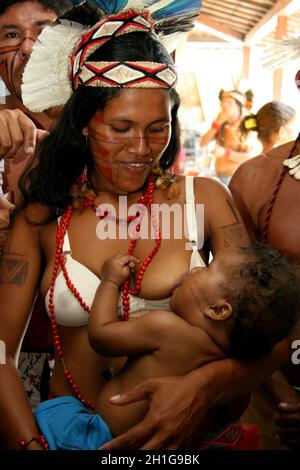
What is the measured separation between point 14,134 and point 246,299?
0.84m

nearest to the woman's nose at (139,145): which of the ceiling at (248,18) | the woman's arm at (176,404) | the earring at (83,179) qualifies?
the earring at (83,179)

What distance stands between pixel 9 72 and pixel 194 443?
59.3 inches

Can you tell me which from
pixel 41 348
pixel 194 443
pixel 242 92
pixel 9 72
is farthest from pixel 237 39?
pixel 194 443

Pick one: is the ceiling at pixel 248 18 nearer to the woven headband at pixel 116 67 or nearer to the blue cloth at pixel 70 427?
the woven headband at pixel 116 67

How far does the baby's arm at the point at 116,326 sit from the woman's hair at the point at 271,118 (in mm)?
2764

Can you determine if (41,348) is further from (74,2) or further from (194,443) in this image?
(74,2)

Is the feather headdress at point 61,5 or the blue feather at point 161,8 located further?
the feather headdress at point 61,5

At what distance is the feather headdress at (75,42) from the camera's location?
168 cm

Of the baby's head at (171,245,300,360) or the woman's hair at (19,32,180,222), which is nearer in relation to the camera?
the baby's head at (171,245,300,360)

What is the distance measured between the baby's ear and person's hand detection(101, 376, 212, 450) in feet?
0.56

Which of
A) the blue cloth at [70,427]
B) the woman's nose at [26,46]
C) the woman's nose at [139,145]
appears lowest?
the blue cloth at [70,427]

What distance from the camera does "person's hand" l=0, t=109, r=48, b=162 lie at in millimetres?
1656

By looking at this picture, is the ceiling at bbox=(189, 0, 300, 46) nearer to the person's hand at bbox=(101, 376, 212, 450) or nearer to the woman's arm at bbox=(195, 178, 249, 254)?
the woman's arm at bbox=(195, 178, 249, 254)

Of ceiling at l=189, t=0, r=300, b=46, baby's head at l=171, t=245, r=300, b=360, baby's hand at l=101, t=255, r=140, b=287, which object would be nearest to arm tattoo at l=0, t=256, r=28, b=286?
baby's hand at l=101, t=255, r=140, b=287
